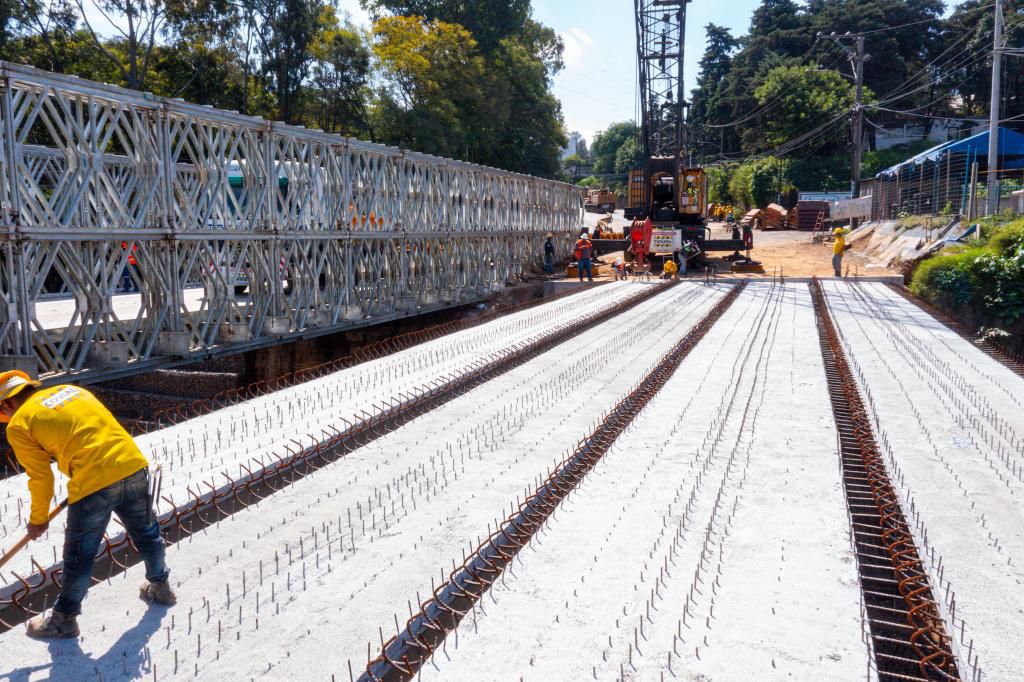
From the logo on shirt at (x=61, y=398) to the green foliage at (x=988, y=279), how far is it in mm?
16037

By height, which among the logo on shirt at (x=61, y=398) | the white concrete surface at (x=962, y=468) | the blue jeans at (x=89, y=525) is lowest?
the white concrete surface at (x=962, y=468)

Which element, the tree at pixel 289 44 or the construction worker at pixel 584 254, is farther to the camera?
the tree at pixel 289 44

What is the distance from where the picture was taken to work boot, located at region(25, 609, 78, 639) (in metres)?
3.53

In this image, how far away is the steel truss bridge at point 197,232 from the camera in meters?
8.14

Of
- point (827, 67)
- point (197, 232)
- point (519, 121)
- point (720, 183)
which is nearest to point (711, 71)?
point (827, 67)

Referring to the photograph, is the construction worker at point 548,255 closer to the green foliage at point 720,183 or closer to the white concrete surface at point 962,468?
the white concrete surface at point 962,468

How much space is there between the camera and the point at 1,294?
7.97 meters

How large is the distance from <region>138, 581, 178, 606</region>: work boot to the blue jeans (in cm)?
32

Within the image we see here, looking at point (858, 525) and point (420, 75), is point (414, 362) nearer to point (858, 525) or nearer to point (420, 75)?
point (858, 525)

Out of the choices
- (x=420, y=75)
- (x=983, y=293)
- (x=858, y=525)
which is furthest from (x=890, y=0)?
(x=858, y=525)

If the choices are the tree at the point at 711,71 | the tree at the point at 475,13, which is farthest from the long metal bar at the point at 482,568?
the tree at the point at 711,71

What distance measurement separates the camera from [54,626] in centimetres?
354

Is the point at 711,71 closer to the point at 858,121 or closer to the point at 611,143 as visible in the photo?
the point at 611,143

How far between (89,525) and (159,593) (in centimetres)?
59
